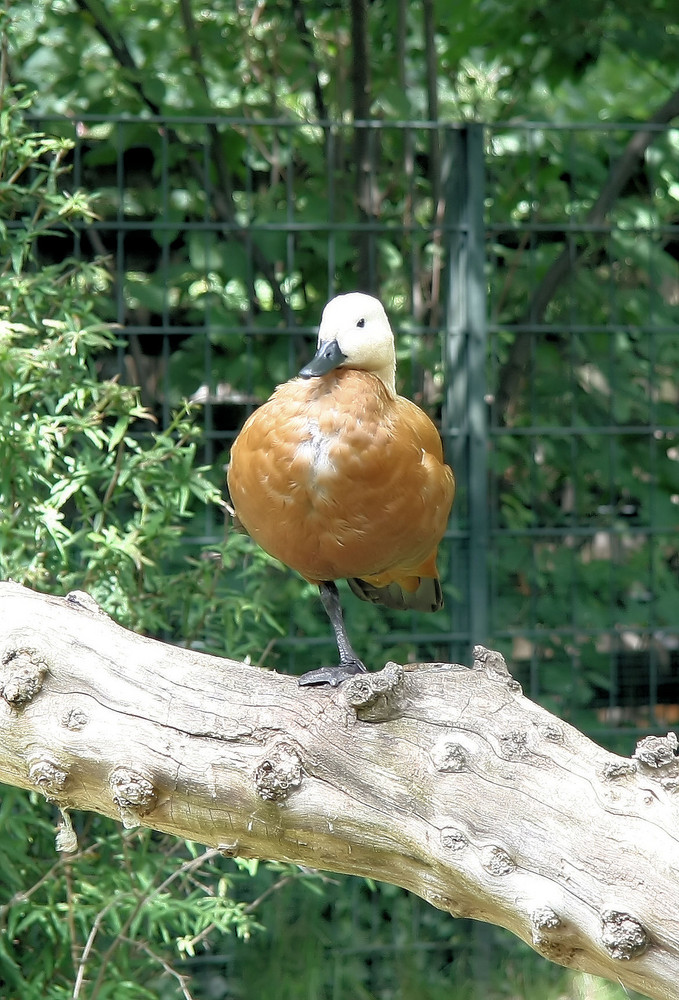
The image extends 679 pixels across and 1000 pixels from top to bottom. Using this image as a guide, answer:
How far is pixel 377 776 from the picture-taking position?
5.00 ft

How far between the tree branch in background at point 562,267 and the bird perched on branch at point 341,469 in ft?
4.82

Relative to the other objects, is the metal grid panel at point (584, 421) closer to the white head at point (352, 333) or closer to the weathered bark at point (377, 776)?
the white head at point (352, 333)

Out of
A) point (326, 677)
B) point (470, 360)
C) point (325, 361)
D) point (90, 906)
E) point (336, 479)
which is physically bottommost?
point (90, 906)

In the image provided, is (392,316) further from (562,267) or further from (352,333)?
(352,333)

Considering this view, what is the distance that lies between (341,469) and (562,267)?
5.87 feet

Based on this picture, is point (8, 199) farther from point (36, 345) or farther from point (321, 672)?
point (321, 672)

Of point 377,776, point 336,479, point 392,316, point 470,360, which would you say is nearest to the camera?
point 377,776

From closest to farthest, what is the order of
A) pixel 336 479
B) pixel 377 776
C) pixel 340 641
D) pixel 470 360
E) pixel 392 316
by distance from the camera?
pixel 377 776
pixel 336 479
pixel 340 641
pixel 470 360
pixel 392 316

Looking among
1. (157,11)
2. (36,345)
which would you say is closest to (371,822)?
(36,345)

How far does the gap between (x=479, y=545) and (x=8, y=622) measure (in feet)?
5.38

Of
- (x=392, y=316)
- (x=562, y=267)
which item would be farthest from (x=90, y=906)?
(x=562, y=267)

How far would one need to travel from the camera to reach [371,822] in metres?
1.50

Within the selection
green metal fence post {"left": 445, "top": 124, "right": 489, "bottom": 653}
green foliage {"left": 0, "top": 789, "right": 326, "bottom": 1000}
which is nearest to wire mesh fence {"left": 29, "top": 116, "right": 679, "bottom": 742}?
green metal fence post {"left": 445, "top": 124, "right": 489, "bottom": 653}

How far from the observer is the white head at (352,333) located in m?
1.90
